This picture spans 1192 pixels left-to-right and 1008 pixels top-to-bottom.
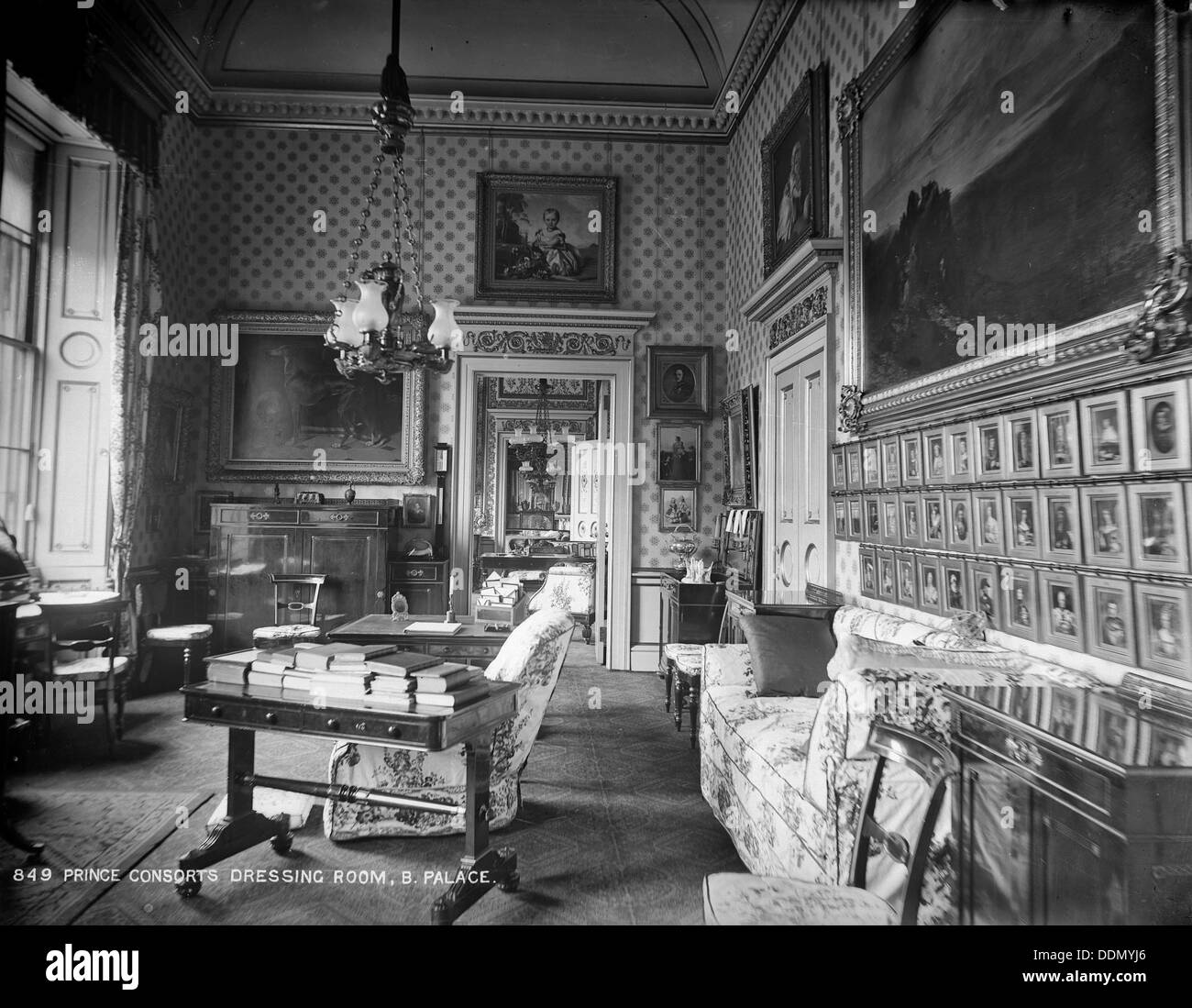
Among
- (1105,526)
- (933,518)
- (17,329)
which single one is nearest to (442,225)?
(17,329)

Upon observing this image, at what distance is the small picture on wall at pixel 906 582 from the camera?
3159 millimetres

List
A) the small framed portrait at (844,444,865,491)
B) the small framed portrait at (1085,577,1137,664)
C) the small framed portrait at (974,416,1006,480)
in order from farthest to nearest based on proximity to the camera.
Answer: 1. the small framed portrait at (844,444,865,491)
2. the small framed portrait at (974,416,1006,480)
3. the small framed portrait at (1085,577,1137,664)

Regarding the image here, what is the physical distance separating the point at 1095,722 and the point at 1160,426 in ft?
3.00

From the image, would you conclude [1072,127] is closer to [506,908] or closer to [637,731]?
[506,908]

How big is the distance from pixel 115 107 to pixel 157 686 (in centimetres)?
410

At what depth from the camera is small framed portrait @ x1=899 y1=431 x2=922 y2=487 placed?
309cm

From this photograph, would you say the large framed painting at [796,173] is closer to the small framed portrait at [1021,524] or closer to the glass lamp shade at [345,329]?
the small framed portrait at [1021,524]

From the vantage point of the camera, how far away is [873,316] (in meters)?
3.57

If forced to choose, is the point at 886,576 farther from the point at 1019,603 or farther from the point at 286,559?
the point at 286,559

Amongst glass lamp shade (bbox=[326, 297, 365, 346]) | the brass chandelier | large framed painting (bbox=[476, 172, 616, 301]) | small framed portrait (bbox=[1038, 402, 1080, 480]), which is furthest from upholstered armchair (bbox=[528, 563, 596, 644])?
small framed portrait (bbox=[1038, 402, 1080, 480])

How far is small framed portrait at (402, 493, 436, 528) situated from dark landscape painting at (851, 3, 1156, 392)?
4234 millimetres

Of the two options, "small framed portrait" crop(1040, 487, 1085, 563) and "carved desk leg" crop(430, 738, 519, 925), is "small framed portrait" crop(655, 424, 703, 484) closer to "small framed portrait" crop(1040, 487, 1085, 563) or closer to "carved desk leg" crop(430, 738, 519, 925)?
"small framed portrait" crop(1040, 487, 1085, 563)

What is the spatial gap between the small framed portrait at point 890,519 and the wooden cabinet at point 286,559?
13.7 feet

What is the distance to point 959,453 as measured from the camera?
2.79m
